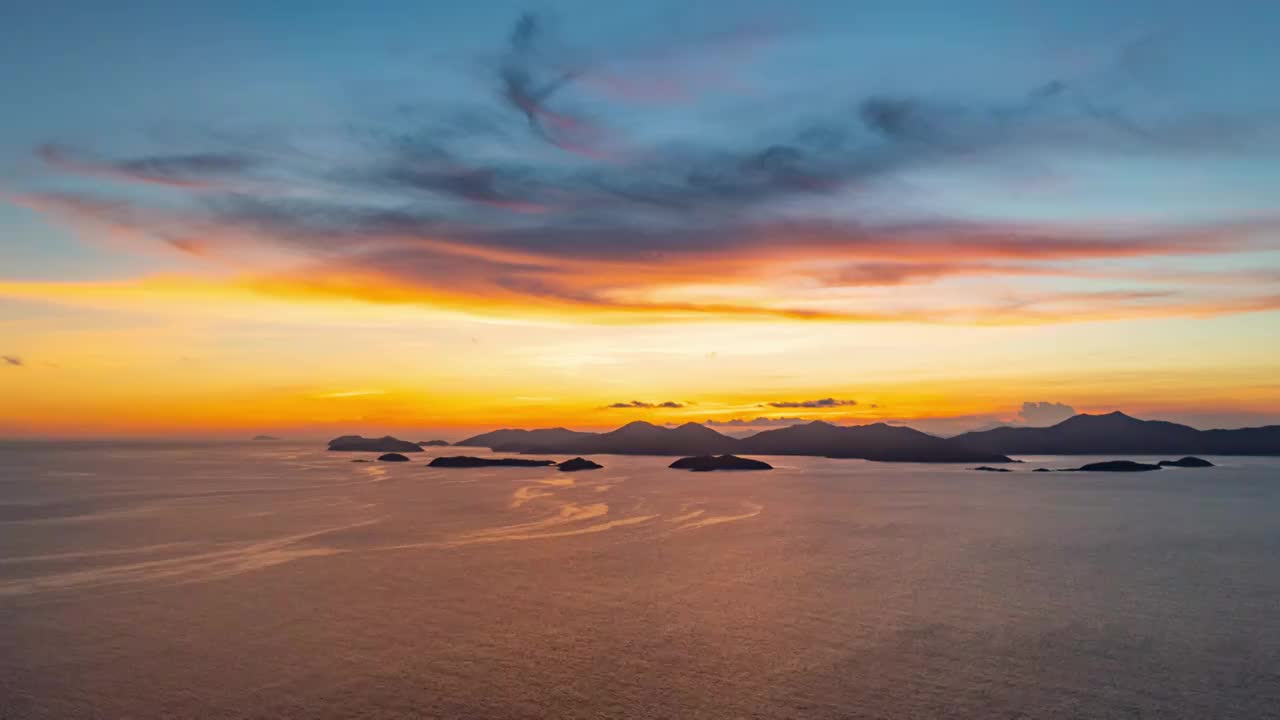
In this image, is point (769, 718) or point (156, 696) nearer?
point (769, 718)

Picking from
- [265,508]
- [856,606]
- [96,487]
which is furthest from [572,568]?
[96,487]

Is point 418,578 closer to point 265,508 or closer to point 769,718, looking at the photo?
point 769,718

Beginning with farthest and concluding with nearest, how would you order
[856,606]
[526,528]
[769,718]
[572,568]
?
[526,528]
[572,568]
[856,606]
[769,718]

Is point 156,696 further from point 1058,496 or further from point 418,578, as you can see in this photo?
point 1058,496

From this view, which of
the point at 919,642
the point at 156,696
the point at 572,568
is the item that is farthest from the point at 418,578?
the point at 919,642

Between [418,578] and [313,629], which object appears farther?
[418,578]

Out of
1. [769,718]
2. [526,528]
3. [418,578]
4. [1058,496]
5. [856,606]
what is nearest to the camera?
[769,718]
